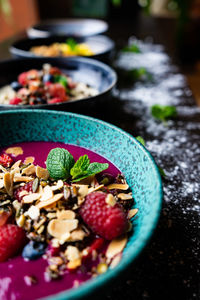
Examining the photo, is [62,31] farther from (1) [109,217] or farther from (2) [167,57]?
(1) [109,217]

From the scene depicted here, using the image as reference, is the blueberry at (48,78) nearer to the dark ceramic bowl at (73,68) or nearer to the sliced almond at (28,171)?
the dark ceramic bowl at (73,68)

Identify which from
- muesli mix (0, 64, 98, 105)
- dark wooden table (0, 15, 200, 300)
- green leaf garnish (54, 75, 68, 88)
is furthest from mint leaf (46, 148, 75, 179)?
green leaf garnish (54, 75, 68, 88)

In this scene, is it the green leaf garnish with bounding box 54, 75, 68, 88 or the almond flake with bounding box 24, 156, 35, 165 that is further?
the green leaf garnish with bounding box 54, 75, 68, 88

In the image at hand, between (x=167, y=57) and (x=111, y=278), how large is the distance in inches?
61.7

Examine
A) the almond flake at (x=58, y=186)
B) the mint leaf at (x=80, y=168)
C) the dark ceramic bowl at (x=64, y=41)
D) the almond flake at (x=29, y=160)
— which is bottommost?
the almond flake at (x=29, y=160)

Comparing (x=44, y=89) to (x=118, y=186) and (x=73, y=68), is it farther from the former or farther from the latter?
(x=118, y=186)

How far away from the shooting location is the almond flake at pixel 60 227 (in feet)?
1.55

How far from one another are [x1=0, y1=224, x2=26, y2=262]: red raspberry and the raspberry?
0.10 meters

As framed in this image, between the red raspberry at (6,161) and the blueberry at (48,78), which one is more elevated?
the blueberry at (48,78)

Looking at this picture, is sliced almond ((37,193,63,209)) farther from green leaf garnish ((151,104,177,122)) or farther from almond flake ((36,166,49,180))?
green leaf garnish ((151,104,177,122))

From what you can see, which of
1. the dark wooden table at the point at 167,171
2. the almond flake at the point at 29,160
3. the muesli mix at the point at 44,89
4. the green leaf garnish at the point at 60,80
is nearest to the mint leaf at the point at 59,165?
the almond flake at the point at 29,160

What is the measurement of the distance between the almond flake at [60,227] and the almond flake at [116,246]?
0.06 metres

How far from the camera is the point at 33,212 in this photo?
0.50m

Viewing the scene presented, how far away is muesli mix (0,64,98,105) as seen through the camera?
35.5 inches
